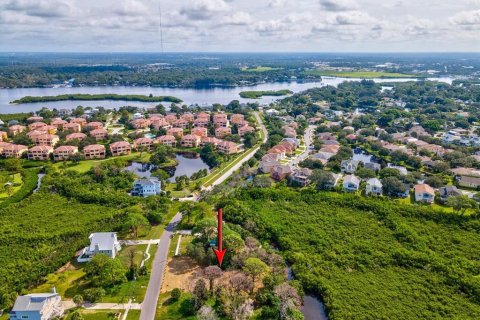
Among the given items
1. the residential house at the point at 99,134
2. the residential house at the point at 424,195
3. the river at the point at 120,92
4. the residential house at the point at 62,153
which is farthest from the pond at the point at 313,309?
the river at the point at 120,92

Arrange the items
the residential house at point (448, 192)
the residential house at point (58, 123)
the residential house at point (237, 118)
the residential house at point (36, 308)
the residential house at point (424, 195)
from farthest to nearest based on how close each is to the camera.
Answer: the residential house at point (237, 118)
the residential house at point (58, 123)
the residential house at point (448, 192)
the residential house at point (424, 195)
the residential house at point (36, 308)

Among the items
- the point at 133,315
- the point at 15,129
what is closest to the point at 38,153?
the point at 15,129

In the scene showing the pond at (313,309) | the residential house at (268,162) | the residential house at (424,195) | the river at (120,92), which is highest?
the river at (120,92)

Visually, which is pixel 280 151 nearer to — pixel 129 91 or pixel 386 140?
pixel 386 140

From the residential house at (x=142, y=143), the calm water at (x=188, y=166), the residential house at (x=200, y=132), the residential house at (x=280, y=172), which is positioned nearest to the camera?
the residential house at (x=280, y=172)

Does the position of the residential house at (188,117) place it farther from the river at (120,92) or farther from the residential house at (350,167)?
the residential house at (350,167)

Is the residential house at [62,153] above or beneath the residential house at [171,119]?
beneath

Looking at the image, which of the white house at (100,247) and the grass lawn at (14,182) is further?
the grass lawn at (14,182)

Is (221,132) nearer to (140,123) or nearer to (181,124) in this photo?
(181,124)
